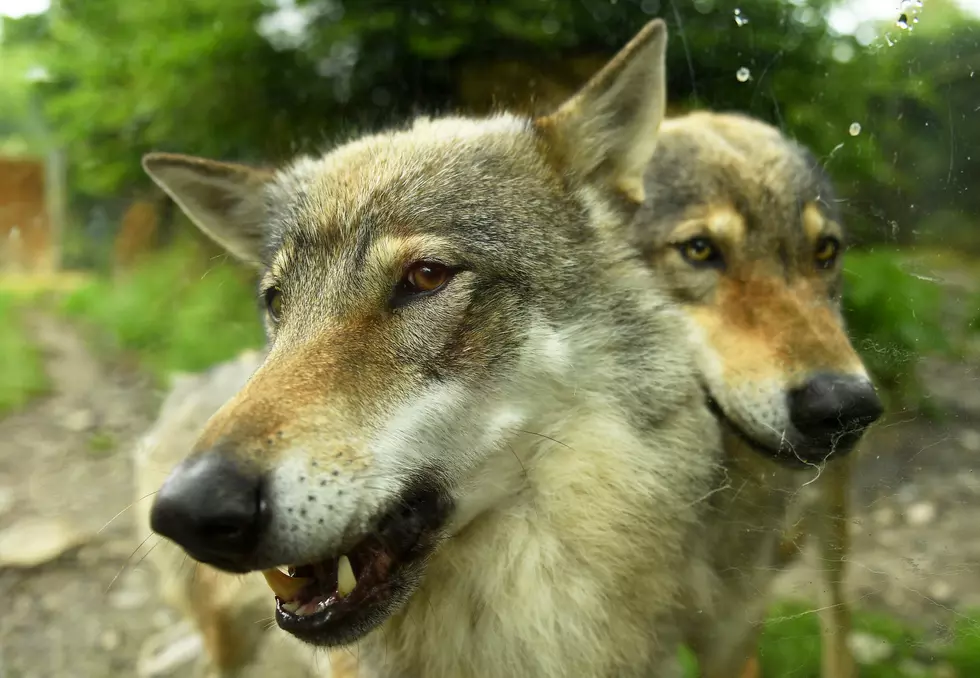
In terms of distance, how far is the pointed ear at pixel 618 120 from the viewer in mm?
918

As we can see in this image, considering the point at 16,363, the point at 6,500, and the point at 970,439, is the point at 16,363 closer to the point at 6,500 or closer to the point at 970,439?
the point at 6,500

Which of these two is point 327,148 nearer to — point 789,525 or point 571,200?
point 571,200

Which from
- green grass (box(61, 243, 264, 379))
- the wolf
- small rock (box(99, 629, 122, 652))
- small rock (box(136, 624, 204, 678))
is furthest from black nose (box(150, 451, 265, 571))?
small rock (box(99, 629, 122, 652))

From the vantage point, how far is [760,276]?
0.99 meters

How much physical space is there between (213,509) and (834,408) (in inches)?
27.2

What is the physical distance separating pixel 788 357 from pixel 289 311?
68cm

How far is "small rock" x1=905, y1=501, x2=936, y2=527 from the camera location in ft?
2.44

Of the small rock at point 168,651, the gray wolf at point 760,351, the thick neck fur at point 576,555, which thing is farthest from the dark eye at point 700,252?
the small rock at point 168,651

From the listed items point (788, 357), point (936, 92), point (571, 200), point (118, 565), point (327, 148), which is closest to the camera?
point (936, 92)

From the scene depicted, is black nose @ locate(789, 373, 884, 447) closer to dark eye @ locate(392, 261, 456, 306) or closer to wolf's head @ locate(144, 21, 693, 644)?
wolf's head @ locate(144, 21, 693, 644)

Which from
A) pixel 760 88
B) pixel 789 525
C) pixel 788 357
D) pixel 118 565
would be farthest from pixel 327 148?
pixel 118 565

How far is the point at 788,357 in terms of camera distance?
0.89m

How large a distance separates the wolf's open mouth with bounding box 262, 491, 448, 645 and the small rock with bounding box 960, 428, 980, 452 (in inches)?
23.0

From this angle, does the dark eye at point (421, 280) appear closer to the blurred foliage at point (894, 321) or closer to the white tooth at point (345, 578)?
the white tooth at point (345, 578)
